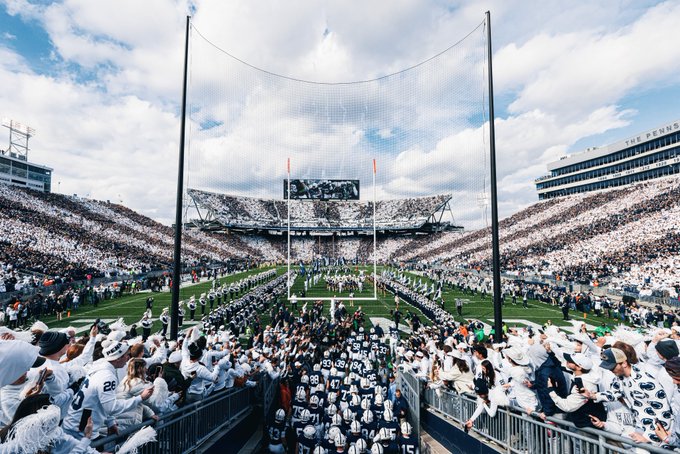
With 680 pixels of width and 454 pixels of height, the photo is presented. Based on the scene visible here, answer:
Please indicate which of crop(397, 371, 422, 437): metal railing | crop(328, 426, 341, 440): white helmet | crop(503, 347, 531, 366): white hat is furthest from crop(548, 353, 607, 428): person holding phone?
crop(397, 371, 422, 437): metal railing

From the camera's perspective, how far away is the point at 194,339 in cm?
505

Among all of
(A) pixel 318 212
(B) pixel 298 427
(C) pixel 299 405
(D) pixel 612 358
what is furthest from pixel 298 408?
(A) pixel 318 212

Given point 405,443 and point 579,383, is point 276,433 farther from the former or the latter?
point 579,383

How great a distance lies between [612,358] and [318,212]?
6773 cm

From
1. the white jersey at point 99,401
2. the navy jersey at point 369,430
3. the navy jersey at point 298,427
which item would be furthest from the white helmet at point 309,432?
the white jersey at point 99,401

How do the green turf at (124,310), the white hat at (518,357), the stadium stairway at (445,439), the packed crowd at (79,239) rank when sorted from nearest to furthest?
the white hat at (518,357) < the stadium stairway at (445,439) < the green turf at (124,310) < the packed crowd at (79,239)

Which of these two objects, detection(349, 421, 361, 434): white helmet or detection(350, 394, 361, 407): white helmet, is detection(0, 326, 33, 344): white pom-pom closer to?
detection(349, 421, 361, 434): white helmet

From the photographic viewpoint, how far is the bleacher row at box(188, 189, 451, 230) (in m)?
63.2

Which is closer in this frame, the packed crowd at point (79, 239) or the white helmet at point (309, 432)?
the white helmet at point (309, 432)

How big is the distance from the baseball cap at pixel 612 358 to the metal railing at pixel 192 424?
4316 millimetres

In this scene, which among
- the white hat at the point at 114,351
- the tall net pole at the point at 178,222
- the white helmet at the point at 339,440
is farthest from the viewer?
the tall net pole at the point at 178,222

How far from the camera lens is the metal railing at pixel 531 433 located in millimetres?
2990

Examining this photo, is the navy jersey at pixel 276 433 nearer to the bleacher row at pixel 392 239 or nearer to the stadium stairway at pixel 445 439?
the stadium stairway at pixel 445 439

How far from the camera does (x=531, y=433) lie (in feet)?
13.0
